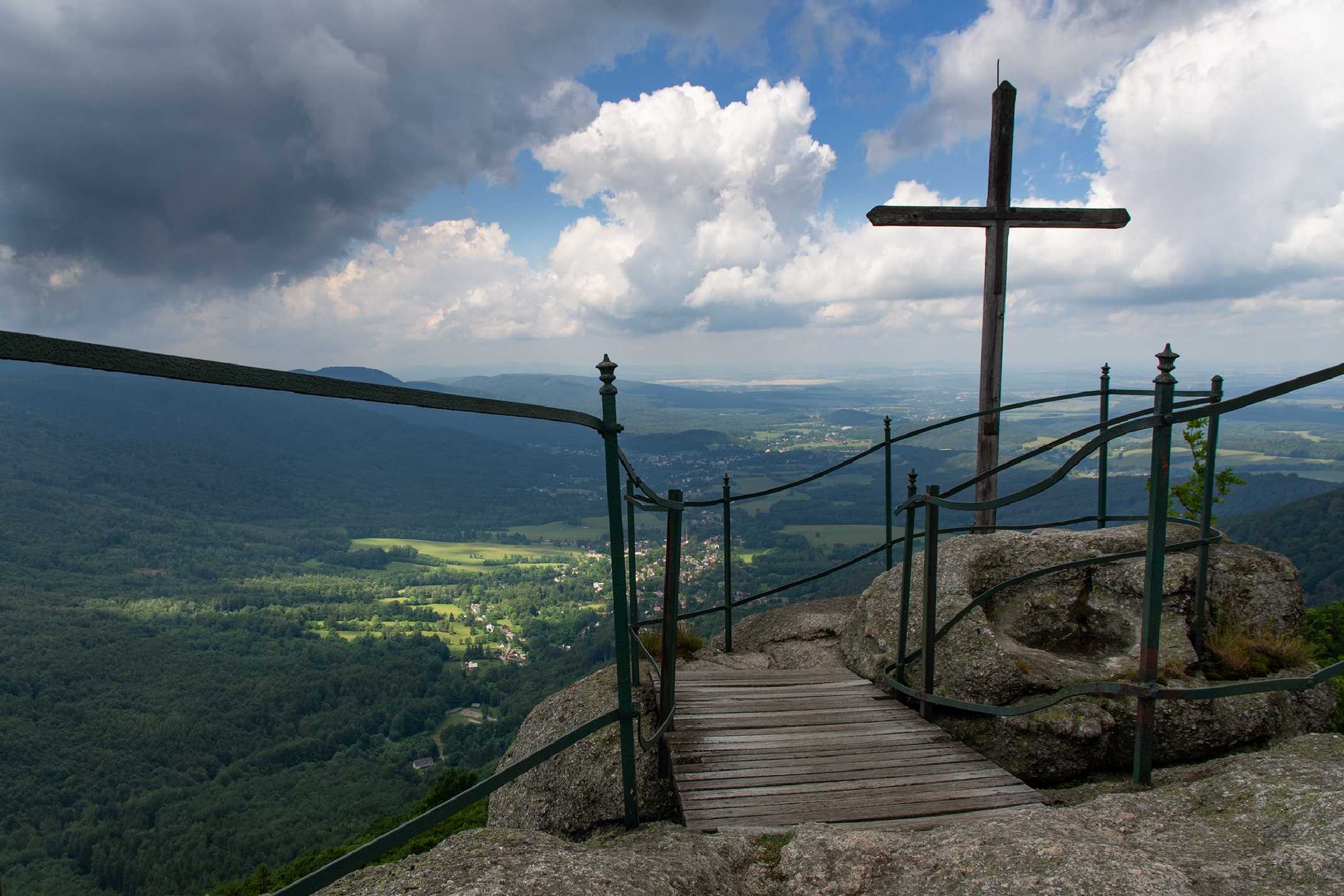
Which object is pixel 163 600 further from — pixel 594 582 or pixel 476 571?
pixel 594 582

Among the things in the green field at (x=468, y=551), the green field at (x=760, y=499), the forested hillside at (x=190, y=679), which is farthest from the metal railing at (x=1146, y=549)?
the green field at (x=760, y=499)

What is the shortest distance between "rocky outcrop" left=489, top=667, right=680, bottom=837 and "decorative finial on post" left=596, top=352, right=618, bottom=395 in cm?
215

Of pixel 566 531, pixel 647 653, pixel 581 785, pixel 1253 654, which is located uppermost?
pixel 647 653

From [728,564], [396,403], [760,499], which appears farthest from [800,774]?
[760,499]

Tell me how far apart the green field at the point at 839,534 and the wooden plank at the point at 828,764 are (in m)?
69.7

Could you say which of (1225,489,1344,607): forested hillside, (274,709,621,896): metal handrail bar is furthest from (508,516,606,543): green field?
(274,709,621,896): metal handrail bar

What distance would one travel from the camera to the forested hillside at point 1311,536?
2430cm

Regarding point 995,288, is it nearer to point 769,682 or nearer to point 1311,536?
point 769,682

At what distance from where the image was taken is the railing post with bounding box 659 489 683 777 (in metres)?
3.11

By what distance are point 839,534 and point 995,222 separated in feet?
260

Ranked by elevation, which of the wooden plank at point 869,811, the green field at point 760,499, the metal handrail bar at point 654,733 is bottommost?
the green field at point 760,499

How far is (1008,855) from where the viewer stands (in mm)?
2172

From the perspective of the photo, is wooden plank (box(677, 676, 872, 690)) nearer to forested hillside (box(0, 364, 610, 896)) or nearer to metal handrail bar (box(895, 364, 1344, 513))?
metal handrail bar (box(895, 364, 1344, 513))

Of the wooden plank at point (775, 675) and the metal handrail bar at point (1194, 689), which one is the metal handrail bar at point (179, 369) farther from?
the wooden plank at point (775, 675)
